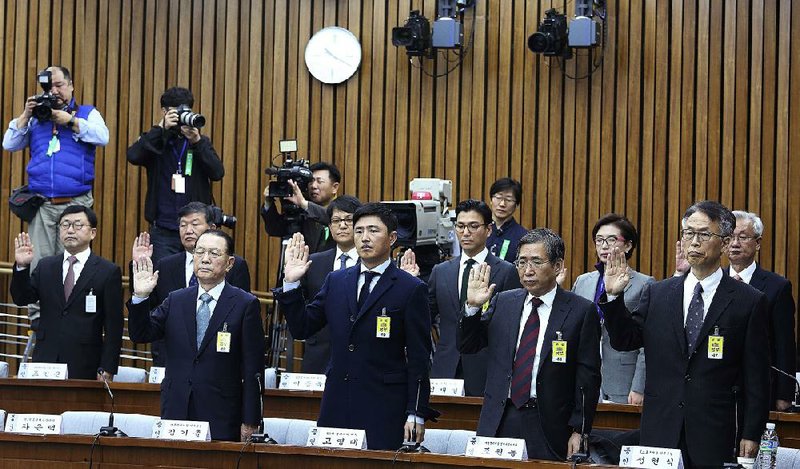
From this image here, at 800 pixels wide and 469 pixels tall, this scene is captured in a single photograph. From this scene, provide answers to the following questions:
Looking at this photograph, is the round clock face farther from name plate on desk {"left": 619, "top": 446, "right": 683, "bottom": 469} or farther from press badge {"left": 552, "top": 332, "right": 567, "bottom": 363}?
name plate on desk {"left": 619, "top": 446, "right": 683, "bottom": 469}

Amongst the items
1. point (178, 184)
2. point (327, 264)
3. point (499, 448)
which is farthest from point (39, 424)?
point (178, 184)

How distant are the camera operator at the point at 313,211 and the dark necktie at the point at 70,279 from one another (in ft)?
3.48

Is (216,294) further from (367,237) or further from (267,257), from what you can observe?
(267,257)

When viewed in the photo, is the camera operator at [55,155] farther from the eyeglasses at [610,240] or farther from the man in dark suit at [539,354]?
the man in dark suit at [539,354]

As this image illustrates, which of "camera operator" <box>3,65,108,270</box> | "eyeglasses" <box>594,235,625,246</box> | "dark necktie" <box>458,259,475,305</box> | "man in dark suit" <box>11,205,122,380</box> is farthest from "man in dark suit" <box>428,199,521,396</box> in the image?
"camera operator" <box>3,65,108,270</box>

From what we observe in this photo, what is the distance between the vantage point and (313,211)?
7.07 m

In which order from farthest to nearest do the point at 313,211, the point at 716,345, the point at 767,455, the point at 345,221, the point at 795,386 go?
the point at 313,211 → the point at 345,221 → the point at 795,386 → the point at 716,345 → the point at 767,455

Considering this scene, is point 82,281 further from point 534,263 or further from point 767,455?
point 767,455

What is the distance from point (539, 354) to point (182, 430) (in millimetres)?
1313

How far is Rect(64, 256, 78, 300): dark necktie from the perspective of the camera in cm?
677

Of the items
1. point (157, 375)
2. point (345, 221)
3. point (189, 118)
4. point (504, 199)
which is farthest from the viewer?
point (189, 118)

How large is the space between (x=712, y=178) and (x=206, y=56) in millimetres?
3502

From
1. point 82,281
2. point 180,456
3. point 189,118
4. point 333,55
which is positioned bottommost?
point 180,456

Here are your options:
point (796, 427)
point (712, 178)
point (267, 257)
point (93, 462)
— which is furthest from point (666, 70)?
point (93, 462)
